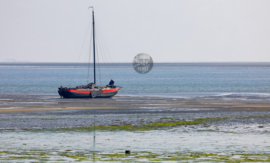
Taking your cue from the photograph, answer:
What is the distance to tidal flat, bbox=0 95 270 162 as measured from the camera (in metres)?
21.5

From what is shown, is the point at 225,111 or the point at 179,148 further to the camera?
the point at 225,111

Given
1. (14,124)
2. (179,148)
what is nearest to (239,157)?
Answer: (179,148)

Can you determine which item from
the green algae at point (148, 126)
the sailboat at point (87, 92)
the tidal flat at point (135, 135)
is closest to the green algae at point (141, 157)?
the tidal flat at point (135, 135)

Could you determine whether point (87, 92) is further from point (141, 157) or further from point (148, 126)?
point (141, 157)

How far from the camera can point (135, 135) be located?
28.3 meters

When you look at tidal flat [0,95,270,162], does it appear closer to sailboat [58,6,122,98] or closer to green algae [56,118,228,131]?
green algae [56,118,228,131]

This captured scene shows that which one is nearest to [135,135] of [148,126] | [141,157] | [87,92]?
[148,126]

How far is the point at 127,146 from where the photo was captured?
2433 centimetres

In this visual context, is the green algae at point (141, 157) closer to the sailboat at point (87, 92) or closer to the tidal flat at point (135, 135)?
the tidal flat at point (135, 135)

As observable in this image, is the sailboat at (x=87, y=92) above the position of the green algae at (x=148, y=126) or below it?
above

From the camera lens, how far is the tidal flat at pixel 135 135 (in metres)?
21.5

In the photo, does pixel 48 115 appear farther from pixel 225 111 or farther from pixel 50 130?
pixel 225 111

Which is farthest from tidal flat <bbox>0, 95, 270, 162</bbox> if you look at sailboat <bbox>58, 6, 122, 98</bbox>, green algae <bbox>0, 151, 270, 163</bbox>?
sailboat <bbox>58, 6, 122, 98</bbox>

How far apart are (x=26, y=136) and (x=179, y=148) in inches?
389
